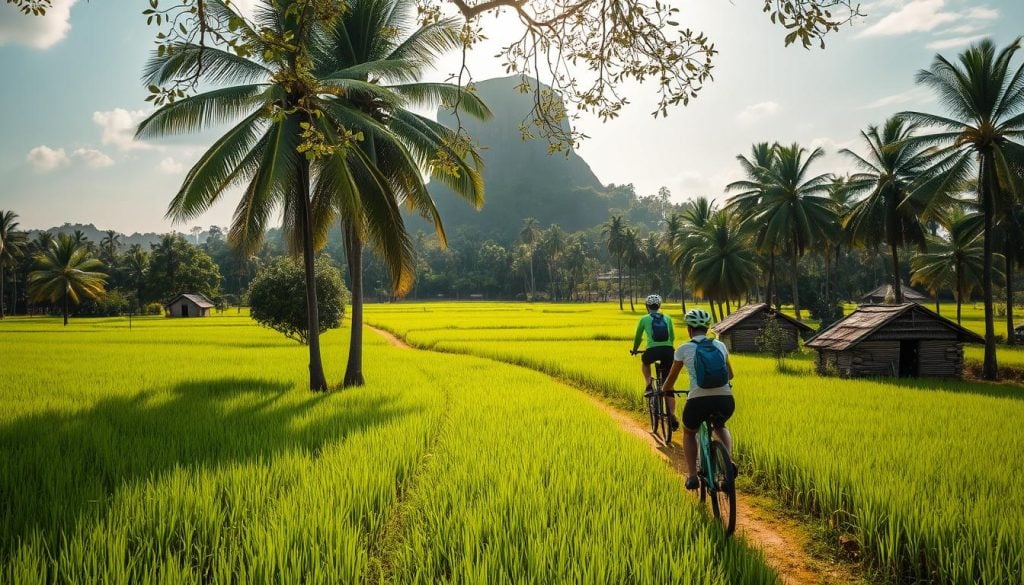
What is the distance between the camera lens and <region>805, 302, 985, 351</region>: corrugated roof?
52.9 ft

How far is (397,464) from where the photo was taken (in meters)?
6.14

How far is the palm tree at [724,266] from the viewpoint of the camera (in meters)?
35.3

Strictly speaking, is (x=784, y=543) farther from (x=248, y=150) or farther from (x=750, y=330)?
(x=750, y=330)

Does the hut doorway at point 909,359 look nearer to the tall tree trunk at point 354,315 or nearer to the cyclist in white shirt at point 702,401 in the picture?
the cyclist in white shirt at point 702,401

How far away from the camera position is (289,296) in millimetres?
23844

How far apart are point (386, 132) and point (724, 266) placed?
101ft

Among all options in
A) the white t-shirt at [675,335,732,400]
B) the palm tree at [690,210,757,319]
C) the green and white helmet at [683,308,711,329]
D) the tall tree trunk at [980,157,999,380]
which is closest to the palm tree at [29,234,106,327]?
the palm tree at [690,210,757,319]

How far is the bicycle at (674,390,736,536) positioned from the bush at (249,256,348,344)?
22.1 meters

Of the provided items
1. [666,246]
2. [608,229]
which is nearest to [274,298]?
[666,246]

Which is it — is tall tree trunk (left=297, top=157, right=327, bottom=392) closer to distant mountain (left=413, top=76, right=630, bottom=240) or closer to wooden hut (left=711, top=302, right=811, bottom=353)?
wooden hut (left=711, top=302, right=811, bottom=353)

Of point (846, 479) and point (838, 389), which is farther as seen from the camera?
point (838, 389)

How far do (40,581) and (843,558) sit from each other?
6.54m

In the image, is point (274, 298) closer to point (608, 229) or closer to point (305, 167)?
point (305, 167)

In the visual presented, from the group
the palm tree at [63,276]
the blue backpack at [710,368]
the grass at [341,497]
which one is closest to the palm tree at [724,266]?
the grass at [341,497]
